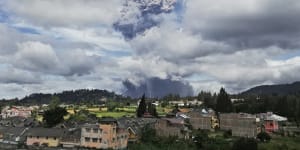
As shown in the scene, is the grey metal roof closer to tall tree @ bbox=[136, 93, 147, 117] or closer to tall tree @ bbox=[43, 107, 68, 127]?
tall tree @ bbox=[43, 107, 68, 127]

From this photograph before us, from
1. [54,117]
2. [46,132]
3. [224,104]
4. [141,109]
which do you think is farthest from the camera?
[141,109]

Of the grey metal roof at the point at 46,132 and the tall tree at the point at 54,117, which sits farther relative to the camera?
the tall tree at the point at 54,117

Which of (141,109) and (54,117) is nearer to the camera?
(54,117)

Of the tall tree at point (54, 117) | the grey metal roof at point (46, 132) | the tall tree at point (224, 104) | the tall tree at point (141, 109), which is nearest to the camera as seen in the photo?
the grey metal roof at point (46, 132)

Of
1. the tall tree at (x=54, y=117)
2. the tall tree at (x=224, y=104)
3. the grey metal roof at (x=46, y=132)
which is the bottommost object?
the grey metal roof at (x=46, y=132)

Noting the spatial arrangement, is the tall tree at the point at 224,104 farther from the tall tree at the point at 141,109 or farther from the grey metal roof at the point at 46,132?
the grey metal roof at the point at 46,132

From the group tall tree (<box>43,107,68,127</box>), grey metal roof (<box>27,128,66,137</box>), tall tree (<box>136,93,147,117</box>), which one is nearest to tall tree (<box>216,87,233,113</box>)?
tall tree (<box>136,93,147,117</box>)

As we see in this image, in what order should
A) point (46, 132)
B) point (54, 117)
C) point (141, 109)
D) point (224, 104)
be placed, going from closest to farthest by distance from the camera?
1. point (46, 132)
2. point (54, 117)
3. point (224, 104)
4. point (141, 109)

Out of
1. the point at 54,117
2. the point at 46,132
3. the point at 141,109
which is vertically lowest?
the point at 46,132

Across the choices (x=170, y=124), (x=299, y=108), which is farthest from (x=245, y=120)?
(x=299, y=108)

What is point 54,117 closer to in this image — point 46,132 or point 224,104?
point 46,132

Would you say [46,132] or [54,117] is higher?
[54,117]

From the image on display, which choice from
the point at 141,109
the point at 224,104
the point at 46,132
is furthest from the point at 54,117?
the point at 224,104

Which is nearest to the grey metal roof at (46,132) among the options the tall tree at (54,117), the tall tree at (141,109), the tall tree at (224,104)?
the tall tree at (54,117)
